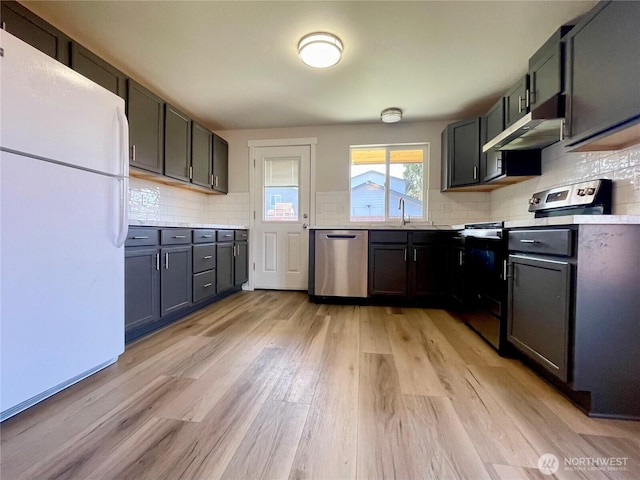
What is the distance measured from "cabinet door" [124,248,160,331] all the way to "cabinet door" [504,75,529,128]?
3084 millimetres

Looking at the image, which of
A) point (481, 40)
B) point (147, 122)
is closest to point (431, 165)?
point (481, 40)

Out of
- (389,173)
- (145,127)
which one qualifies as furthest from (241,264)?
(389,173)

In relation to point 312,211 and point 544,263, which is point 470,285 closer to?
point 544,263

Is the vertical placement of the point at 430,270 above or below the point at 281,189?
below

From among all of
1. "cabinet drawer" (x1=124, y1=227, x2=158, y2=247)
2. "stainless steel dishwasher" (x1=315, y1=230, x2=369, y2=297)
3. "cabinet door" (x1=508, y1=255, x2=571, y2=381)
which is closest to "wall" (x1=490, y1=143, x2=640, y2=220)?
"cabinet door" (x1=508, y1=255, x2=571, y2=381)

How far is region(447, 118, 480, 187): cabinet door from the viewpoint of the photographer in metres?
3.04

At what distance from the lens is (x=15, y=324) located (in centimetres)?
115

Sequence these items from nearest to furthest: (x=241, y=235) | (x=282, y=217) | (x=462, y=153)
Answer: (x=462, y=153)
(x=241, y=235)
(x=282, y=217)

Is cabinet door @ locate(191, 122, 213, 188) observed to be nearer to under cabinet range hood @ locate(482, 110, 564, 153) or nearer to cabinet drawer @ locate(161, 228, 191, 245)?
cabinet drawer @ locate(161, 228, 191, 245)

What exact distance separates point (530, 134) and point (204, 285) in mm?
3071

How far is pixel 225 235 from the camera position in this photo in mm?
3188

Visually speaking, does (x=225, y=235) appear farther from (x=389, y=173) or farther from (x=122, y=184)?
(x=389, y=173)

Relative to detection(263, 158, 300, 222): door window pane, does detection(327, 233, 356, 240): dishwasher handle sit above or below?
below

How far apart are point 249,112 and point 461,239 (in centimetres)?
278
